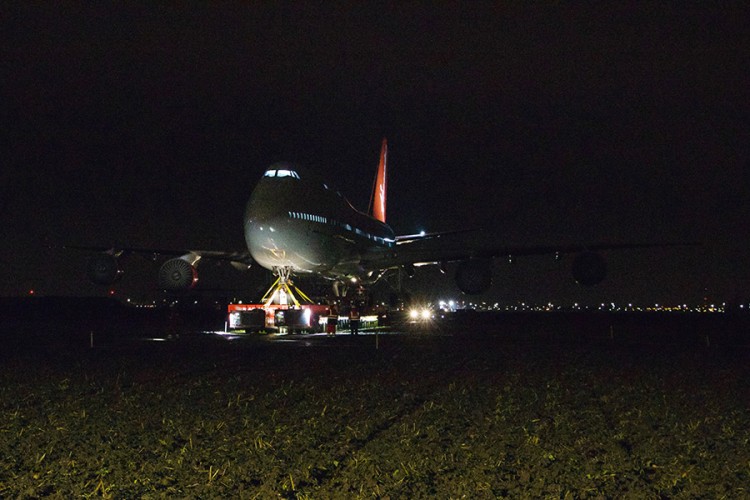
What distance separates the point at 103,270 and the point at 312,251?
36.2ft

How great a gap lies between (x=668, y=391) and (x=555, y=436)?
6196mm

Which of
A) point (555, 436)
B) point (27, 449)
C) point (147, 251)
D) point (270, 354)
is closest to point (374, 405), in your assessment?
point (555, 436)

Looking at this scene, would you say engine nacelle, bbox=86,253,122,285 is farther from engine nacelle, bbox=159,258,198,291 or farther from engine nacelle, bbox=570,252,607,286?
engine nacelle, bbox=570,252,607,286

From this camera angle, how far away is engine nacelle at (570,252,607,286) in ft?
145

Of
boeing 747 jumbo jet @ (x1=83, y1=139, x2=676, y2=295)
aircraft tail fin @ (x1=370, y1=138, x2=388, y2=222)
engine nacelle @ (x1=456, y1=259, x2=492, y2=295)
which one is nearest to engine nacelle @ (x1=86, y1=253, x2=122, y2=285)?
boeing 747 jumbo jet @ (x1=83, y1=139, x2=676, y2=295)

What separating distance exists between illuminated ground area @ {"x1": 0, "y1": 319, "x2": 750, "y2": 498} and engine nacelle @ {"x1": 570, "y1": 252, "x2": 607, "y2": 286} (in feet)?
69.6

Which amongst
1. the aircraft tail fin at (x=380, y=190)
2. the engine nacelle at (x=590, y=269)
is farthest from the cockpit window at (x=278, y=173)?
the aircraft tail fin at (x=380, y=190)

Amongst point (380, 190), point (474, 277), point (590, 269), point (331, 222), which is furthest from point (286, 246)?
point (380, 190)

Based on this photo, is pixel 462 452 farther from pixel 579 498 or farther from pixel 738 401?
pixel 738 401

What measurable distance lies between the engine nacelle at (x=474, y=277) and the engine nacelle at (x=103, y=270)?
17.7m

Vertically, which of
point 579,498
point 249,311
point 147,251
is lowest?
point 579,498

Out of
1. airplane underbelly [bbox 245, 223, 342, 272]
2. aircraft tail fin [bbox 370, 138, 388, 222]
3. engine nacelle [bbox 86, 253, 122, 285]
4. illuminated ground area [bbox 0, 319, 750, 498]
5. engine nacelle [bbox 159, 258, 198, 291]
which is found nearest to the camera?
illuminated ground area [bbox 0, 319, 750, 498]

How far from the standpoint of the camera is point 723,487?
9.07 m

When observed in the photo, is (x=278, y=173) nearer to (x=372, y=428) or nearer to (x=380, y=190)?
(x=372, y=428)
